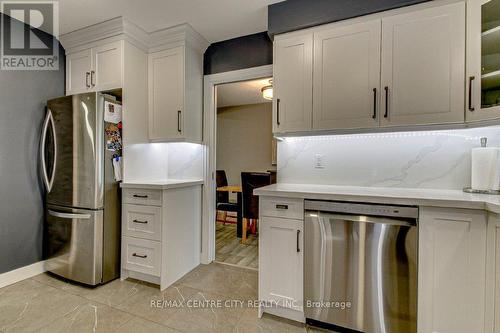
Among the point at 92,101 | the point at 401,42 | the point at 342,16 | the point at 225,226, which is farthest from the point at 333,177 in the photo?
the point at 225,226

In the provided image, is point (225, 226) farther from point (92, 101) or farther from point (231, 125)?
point (92, 101)

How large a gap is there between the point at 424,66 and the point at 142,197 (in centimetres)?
247

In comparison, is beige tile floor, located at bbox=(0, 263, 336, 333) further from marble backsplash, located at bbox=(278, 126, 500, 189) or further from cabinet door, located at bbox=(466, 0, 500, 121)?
cabinet door, located at bbox=(466, 0, 500, 121)

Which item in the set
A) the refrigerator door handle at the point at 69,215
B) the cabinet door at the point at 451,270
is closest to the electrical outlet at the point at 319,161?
the cabinet door at the point at 451,270

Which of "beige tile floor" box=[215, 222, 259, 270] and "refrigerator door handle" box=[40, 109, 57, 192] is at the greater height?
"refrigerator door handle" box=[40, 109, 57, 192]

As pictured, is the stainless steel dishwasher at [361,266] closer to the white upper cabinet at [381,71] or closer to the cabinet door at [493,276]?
the cabinet door at [493,276]

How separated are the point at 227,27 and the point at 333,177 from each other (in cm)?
180

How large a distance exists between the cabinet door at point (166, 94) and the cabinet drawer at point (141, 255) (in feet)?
3.43

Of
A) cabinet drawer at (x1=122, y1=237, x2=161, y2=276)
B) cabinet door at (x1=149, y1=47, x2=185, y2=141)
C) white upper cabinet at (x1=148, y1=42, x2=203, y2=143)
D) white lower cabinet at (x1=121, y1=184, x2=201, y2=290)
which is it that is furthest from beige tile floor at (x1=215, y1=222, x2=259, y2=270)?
cabinet door at (x1=149, y1=47, x2=185, y2=141)

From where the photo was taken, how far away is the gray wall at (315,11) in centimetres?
170

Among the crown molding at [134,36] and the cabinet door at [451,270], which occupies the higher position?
the crown molding at [134,36]

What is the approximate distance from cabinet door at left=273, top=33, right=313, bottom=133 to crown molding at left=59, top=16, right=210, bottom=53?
3.20 ft

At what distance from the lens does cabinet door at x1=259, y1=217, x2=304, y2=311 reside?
1.64 metres

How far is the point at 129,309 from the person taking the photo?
1820 millimetres
